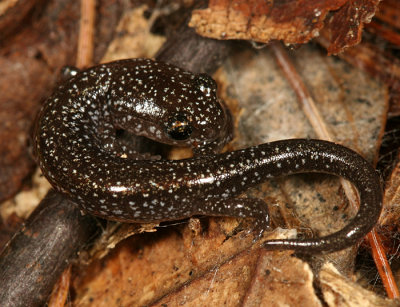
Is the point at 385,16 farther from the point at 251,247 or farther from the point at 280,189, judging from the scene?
the point at 251,247

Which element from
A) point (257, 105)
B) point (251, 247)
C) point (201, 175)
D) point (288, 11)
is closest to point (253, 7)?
point (288, 11)

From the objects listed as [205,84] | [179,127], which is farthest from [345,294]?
[205,84]

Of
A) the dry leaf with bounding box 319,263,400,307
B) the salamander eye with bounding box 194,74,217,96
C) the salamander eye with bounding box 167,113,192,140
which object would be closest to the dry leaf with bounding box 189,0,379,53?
the salamander eye with bounding box 194,74,217,96

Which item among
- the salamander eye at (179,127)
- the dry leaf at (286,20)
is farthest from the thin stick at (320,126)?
the salamander eye at (179,127)

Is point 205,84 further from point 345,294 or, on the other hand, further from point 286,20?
point 345,294

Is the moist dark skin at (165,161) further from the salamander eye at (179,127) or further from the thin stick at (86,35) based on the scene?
the thin stick at (86,35)

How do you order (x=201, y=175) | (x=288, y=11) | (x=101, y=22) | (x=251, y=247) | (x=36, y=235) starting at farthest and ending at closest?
(x=101, y=22) < (x=288, y=11) < (x=36, y=235) < (x=201, y=175) < (x=251, y=247)
